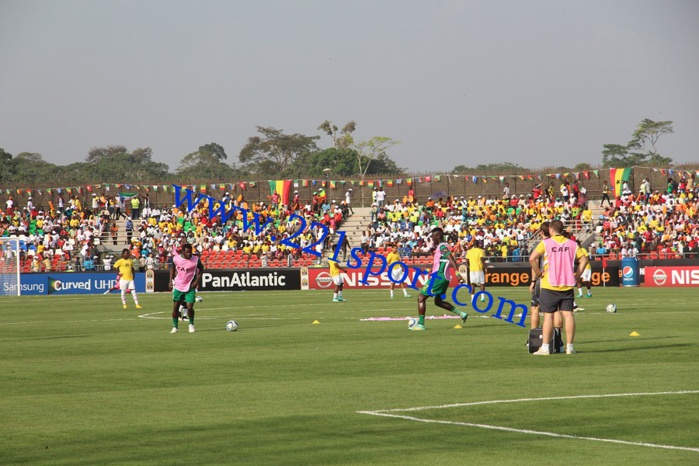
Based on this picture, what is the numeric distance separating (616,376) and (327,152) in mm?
109261

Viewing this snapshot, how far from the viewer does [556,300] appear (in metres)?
17.8

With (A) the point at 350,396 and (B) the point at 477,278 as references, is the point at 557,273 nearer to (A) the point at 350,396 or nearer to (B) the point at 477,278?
(A) the point at 350,396


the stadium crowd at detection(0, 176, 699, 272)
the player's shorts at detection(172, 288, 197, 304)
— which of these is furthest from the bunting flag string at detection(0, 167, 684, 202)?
the player's shorts at detection(172, 288, 197, 304)

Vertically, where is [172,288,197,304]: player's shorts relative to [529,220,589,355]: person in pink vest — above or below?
below

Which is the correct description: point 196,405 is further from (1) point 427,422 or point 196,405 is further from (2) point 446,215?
(2) point 446,215

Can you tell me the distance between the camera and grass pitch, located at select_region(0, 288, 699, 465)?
9.93m

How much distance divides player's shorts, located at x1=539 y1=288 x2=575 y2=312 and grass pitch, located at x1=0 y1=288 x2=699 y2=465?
31.5 inches

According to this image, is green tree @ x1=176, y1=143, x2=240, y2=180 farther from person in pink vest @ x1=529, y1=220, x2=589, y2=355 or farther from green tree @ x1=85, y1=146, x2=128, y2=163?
person in pink vest @ x1=529, y1=220, x2=589, y2=355

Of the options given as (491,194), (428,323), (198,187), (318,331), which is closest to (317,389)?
(318,331)

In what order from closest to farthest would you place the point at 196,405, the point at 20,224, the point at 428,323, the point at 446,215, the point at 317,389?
1. the point at 196,405
2. the point at 317,389
3. the point at 428,323
4. the point at 446,215
5. the point at 20,224

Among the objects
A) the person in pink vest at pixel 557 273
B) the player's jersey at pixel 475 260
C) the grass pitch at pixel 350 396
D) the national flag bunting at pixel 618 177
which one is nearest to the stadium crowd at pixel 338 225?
the national flag bunting at pixel 618 177

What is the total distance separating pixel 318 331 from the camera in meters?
25.4

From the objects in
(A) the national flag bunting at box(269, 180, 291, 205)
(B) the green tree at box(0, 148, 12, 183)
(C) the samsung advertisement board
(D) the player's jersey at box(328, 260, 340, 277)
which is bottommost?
(C) the samsung advertisement board

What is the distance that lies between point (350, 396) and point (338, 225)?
52131 mm
